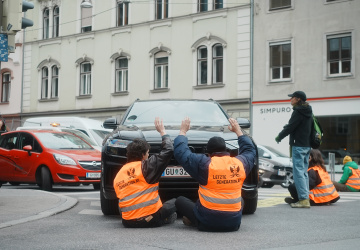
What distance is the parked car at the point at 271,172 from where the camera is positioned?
722 inches

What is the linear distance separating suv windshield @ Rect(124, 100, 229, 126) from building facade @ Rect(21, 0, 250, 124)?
1937cm

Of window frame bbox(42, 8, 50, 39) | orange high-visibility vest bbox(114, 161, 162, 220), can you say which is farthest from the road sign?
window frame bbox(42, 8, 50, 39)

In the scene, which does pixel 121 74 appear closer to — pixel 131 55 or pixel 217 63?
pixel 131 55

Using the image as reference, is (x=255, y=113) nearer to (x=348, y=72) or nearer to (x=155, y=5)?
(x=348, y=72)

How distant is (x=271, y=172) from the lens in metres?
18.4

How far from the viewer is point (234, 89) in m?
30.1

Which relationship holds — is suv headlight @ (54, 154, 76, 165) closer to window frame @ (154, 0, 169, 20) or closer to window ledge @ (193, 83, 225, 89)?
window ledge @ (193, 83, 225, 89)

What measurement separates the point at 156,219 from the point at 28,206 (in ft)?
10.6

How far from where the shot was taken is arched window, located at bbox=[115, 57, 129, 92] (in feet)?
114

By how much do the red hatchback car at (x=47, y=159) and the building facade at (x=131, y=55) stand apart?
48.9 feet

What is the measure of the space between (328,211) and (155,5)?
25.0 metres

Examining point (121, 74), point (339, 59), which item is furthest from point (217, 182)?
point (121, 74)

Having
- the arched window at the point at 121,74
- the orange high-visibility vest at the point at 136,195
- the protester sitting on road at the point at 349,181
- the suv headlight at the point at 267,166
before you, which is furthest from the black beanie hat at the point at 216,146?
the arched window at the point at 121,74

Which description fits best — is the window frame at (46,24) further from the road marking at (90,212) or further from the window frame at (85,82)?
the road marking at (90,212)
